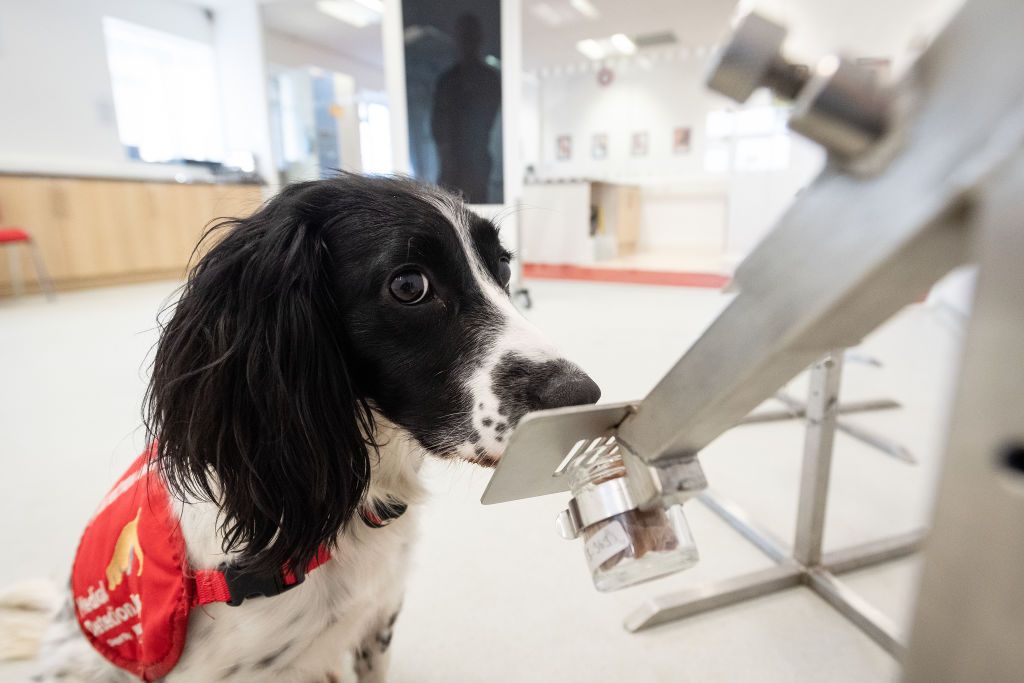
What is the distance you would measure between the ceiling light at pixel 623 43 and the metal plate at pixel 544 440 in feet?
35.3

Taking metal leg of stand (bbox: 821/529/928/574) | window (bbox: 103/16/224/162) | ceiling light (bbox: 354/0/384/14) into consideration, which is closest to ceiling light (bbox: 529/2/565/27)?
ceiling light (bbox: 354/0/384/14)

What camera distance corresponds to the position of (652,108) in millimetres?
11477

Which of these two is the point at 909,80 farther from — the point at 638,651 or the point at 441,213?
the point at 638,651

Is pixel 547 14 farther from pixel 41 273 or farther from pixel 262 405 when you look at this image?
pixel 262 405

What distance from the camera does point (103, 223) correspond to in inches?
240

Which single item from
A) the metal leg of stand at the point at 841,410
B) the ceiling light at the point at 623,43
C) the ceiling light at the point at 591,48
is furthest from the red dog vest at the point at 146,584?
the ceiling light at the point at 591,48

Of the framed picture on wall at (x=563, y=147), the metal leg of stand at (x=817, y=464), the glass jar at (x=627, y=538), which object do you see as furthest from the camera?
the framed picture on wall at (x=563, y=147)

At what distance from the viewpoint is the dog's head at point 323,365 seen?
2.60ft

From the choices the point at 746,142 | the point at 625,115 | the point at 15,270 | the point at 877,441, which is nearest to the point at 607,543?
the point at 877,441

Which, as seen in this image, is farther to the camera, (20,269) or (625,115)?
(625,115)

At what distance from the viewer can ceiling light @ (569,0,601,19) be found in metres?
7.90

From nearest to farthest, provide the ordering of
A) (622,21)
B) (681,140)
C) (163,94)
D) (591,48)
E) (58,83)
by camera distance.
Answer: (58,83) < (163,94) < (622,21) < (591,48) < (681,140)

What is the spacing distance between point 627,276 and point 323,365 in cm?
624

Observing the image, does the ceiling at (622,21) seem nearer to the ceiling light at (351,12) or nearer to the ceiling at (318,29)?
the ceiling light at (351,12)
